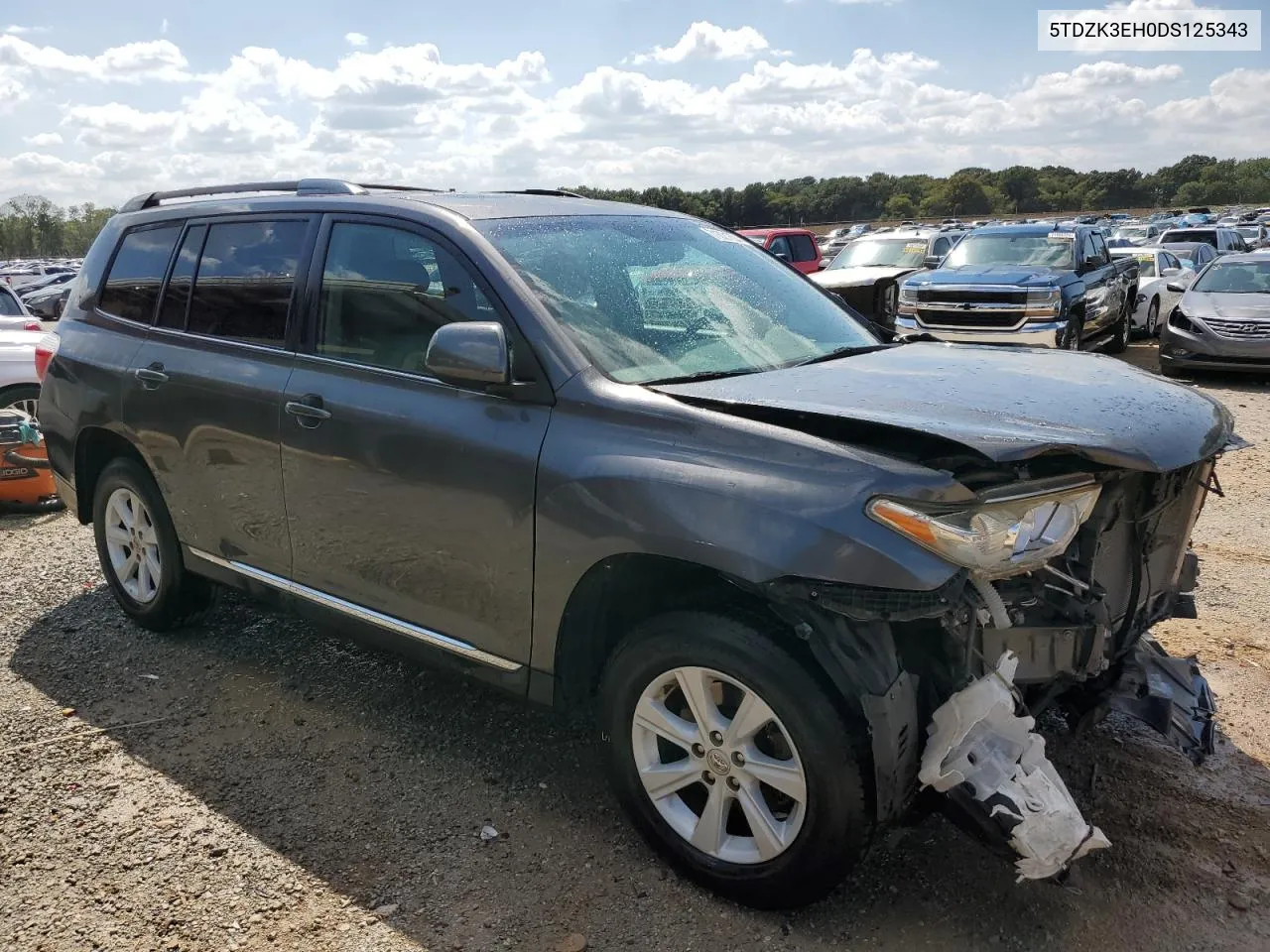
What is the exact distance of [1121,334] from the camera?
1455 centimetres

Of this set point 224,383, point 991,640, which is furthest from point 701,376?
point 224,383

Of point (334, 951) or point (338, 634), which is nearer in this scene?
point (334, 951)

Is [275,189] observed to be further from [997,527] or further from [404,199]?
[997,527]

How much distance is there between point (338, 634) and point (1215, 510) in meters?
5.56

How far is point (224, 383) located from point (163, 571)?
1158mm

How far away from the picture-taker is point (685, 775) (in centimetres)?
288

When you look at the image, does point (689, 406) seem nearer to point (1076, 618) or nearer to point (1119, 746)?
point (1076, 618)

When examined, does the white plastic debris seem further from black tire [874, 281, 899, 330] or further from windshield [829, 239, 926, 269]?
windshield [829, 239, 926, 269]

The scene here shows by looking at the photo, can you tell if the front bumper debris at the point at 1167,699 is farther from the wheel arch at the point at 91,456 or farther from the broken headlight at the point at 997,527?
the wheel arch at the point at 91,456

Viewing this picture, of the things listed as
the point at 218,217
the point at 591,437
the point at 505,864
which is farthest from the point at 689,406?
the point at 218,217

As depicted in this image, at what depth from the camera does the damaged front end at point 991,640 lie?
2.47m

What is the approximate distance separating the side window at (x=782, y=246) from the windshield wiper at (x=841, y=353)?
1554cm

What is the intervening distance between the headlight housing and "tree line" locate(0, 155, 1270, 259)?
7839 centimetres

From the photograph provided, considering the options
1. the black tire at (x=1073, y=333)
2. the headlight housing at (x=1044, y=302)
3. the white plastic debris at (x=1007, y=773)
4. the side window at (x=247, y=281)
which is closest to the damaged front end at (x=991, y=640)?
the white plastic debris at (x=1007, y=773)
